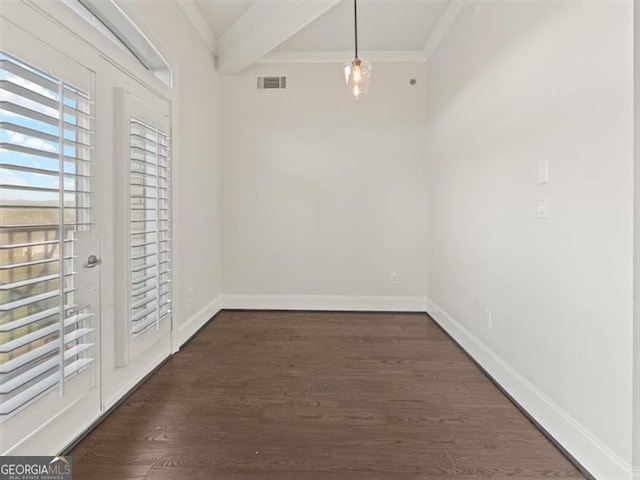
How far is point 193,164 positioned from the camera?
3625mm

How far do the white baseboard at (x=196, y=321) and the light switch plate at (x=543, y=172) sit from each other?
3.05 m

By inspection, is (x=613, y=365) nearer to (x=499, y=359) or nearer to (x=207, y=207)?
(x=499, y=359)

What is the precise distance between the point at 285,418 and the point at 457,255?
2.25 m

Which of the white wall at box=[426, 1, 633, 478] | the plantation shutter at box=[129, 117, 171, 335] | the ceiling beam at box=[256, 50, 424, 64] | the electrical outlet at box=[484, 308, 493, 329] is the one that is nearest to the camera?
the white wall at box=[426, 1, 633, 478]

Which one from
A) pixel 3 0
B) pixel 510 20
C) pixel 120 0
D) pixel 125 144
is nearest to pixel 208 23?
pixel 120 0

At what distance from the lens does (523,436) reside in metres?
2.01

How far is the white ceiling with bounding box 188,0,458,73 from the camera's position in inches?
137

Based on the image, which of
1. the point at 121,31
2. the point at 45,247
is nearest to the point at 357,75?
the point at 121,31

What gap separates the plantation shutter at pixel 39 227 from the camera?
1489mm

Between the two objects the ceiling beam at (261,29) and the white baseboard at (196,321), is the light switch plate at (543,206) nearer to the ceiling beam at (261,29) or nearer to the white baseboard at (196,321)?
the ceiling beam at (261,29)

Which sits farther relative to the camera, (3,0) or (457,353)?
(457,353)

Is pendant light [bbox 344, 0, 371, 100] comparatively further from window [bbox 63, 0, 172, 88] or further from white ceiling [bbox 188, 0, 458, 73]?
window [bbox 63, 0, 172, 88]

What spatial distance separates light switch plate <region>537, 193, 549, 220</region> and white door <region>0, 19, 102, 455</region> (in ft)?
8.50

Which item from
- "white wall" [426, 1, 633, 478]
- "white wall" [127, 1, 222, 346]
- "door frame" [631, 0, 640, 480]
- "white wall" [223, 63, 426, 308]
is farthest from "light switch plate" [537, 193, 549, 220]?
"white wall" [127, 1, 222, 346]
